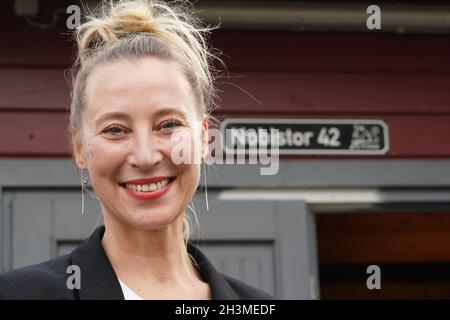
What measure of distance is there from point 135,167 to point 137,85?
17 cm

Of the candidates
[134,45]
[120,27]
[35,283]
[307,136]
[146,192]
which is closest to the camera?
[35,283]

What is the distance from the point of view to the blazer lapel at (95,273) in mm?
2100

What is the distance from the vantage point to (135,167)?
2117 millimetres

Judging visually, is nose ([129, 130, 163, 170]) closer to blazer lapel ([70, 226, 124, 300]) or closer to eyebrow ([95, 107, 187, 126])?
eyebrow ([95, 107, 187, 126])

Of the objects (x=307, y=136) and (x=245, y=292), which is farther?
(x=307, y=136)

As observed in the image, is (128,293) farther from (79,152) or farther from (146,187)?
(79,152)

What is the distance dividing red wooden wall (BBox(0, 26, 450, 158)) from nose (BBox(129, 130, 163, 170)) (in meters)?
2.50

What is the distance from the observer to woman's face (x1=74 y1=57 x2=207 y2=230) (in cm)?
210

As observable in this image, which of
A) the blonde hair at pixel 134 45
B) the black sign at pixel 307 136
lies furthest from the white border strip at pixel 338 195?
the blonde hair at pixel 134 45

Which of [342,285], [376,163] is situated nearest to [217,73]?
[376,163]

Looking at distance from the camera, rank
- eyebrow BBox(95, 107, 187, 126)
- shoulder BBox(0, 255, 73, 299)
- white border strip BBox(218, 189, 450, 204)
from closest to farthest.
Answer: shoulder BBox(0, 255, 73, 299), eyebrow BBox(95, 107, 187, 126), white border strip BBox(218, 189, 450, 204)

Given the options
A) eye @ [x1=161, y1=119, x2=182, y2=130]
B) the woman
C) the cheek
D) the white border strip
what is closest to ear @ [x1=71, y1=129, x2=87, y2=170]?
the woman

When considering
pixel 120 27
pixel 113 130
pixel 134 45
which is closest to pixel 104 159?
pixel 113 130
